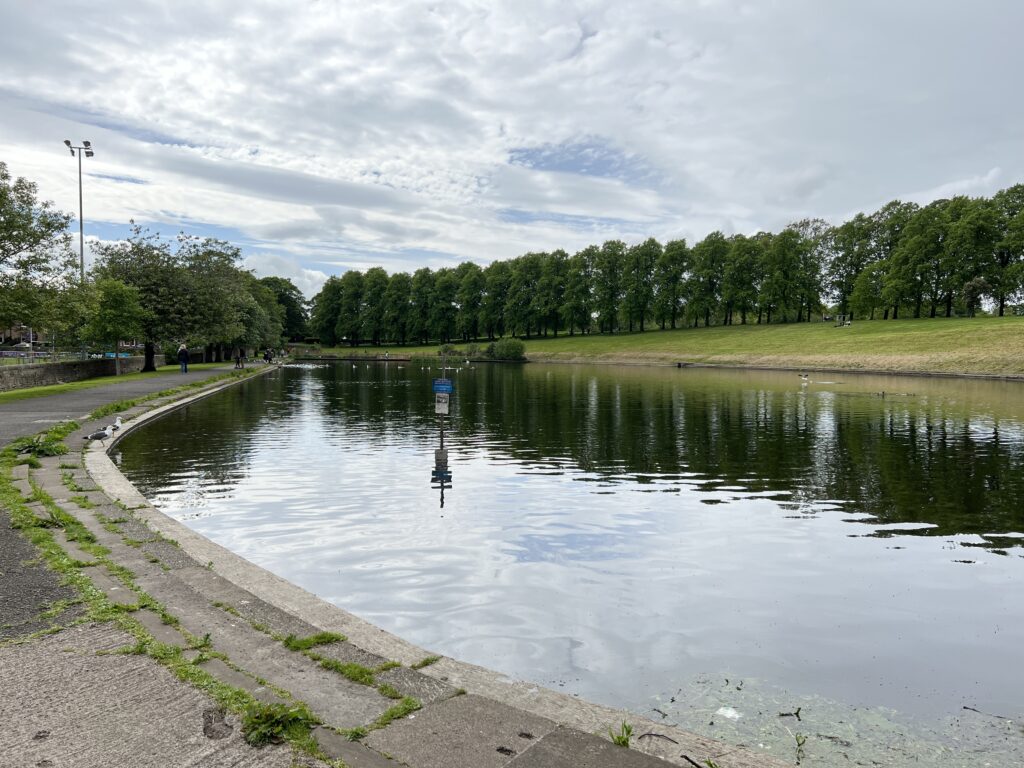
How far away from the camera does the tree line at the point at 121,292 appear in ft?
104

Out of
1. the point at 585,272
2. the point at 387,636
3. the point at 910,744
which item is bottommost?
the point at 910,744

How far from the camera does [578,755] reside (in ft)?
14.4

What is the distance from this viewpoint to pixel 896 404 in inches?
1340

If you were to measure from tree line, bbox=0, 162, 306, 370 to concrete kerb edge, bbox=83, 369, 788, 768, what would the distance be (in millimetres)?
27379

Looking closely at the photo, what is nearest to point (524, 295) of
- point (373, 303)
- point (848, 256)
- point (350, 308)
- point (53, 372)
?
point (373, 303)

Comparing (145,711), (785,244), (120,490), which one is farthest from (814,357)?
(145,711)

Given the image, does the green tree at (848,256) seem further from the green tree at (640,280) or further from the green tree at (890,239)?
the green tree at (640,280)

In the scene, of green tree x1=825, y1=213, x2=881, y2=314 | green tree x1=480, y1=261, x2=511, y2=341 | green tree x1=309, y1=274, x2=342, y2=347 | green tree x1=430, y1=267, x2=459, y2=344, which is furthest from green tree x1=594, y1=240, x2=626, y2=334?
green tree x1=309, y1=274, x2=342, y2=347

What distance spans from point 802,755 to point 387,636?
361 centimetres

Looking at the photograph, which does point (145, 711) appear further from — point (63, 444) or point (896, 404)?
point (896, 404)

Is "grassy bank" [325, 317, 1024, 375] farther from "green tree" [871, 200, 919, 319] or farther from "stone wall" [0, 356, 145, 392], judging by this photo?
"stone wall" [0, 356, 145, 392]

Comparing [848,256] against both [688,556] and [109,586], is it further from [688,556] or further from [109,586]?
[109,586]

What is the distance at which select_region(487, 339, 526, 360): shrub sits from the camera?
9431 centimetres

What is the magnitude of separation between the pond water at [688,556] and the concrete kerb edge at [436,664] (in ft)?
2.97
